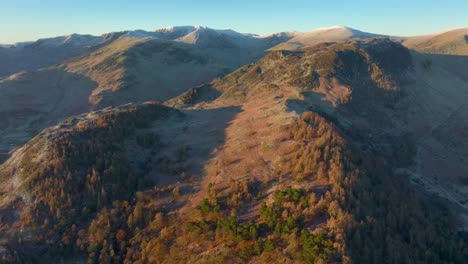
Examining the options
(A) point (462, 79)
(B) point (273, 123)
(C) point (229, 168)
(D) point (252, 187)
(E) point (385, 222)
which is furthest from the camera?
(A) point (462, 79)

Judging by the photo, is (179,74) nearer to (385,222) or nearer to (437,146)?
(437,146)

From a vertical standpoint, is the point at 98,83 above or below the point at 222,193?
above

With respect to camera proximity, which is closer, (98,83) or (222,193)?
(222,193)

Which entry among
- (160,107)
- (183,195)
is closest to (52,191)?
(183,195)

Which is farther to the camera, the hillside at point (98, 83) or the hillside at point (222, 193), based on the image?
the hillside at point (98, 83)

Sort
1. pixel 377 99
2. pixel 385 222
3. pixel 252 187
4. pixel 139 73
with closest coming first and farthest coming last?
pixel 385 222
pixel 252 187
pixel 377 99
pixel 139 73

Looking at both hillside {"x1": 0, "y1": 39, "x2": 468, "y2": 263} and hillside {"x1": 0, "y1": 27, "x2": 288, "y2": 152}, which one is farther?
hillside {"x1": 0, "y1": 27, "x2": 288, "y2": 152}

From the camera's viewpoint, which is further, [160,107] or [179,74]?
[179,74]

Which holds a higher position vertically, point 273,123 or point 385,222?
point 273,123
